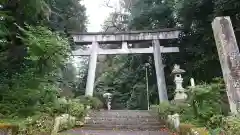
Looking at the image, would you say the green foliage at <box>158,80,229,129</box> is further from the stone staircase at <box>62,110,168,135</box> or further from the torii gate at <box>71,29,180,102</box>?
the torii gate at <box>71,29,180,102</box>

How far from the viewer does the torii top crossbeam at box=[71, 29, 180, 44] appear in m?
16.4

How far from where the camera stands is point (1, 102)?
28.3 ft

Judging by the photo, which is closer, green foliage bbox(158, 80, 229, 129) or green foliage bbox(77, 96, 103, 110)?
green foliage bbox(158, 80, 229, 129)

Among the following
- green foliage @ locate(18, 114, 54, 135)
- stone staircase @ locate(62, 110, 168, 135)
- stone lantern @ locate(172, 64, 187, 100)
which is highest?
stone lantern @ locate(172, 64, 187, 100)

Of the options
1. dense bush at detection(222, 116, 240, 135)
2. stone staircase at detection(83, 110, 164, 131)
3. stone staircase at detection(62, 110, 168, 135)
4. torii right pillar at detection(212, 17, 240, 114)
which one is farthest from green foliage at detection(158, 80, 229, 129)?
stone staircase at detection(83, 110, 164, 131)

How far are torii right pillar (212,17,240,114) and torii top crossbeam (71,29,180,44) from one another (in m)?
7.88

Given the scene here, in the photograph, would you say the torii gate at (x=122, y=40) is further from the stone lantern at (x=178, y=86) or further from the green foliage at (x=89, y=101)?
the stone lantern at (x=178, y=86)

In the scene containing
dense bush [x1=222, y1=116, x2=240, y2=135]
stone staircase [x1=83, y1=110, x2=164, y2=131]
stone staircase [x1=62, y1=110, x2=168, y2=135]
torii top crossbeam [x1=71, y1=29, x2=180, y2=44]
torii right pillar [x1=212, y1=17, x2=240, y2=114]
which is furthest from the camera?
torii top crossbeam [x1=71, y1=29, x2=180, y2=44]

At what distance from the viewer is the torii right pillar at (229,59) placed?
7344mm

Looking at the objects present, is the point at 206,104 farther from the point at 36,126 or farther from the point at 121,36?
the point at 121,36

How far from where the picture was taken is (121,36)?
16.7m

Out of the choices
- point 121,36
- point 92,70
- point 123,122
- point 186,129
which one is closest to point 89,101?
point 92,70

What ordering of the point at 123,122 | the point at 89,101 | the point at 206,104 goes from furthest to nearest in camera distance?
the point at 89,101
the point at 123,122
the point at 206,104

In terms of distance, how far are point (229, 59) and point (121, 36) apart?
9.67m
